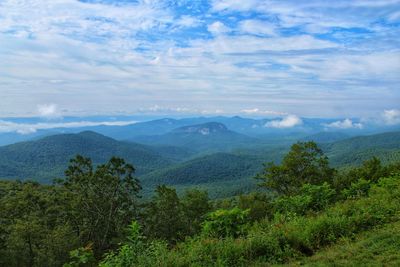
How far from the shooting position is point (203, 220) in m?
24.8

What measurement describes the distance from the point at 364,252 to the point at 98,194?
2579cm

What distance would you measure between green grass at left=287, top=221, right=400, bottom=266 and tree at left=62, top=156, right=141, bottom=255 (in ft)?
76.1

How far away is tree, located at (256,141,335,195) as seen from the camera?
27109 millimetres

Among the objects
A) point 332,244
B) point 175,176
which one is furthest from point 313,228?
point 175,176

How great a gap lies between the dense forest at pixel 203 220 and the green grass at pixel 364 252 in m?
0.03

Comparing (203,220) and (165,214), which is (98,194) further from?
(203,220)

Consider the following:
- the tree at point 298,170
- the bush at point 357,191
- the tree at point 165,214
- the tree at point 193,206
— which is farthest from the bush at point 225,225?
the tree at point 193,206

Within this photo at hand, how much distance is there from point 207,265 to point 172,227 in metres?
25.4

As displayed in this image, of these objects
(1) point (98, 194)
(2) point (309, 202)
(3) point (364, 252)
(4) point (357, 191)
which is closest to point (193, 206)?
(1) point (98, 194)

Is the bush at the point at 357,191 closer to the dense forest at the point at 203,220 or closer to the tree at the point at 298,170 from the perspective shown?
the dense forest at the point at 203,220

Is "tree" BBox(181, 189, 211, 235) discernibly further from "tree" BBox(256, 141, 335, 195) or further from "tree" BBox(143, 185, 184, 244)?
"tree" BBox(256, 141, 335, 195)

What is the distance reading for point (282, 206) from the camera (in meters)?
10.9

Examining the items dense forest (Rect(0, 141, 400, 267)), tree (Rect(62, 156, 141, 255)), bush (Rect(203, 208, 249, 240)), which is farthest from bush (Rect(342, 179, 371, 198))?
tree (Rect(62, 156, 141, 255))

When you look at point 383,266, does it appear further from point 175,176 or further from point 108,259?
point 175,176
